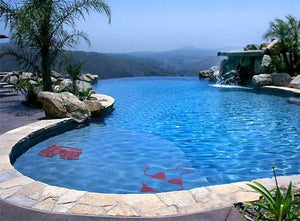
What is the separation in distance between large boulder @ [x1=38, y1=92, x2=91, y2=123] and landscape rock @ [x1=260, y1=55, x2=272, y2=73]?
13048mm

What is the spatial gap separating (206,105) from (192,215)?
30.5 ft

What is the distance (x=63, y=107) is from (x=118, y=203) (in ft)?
19.7

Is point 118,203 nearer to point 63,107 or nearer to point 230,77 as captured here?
point 63,107

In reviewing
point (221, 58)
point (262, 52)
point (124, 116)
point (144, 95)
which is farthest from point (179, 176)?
point (221, 58)

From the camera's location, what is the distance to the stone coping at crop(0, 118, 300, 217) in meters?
3.49

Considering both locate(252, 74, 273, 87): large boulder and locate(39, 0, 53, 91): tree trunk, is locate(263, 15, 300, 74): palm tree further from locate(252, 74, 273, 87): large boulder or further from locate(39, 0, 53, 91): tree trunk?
locate(39, 0, 53, 91): tree trunk

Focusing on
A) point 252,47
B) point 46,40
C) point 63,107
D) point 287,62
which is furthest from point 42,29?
point 252,47

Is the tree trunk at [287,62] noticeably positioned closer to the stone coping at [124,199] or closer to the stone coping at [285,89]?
the stone coping at [285,89]

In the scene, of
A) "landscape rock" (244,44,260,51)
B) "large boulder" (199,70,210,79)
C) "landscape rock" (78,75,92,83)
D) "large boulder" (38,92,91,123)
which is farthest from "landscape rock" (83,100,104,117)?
"large boulder" (199,70,210,79)

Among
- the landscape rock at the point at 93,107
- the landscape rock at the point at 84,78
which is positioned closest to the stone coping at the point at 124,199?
the landscape rock at the point at 93,107

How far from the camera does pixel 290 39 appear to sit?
18.0 m

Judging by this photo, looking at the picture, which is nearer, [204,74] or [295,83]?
[295,83]

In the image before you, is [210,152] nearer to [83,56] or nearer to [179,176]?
[179,176]

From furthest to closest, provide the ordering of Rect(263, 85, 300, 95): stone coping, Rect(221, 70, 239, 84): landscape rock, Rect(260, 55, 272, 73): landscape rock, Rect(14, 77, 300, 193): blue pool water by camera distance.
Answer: Rect(221, 70, 239, 84): landscape rock < Rect(260, 55, 272, 73): landscape rock < Rect(263, 85, 300, 95): stone coping < Rect(14, 77, 300, 193): blue pool water
